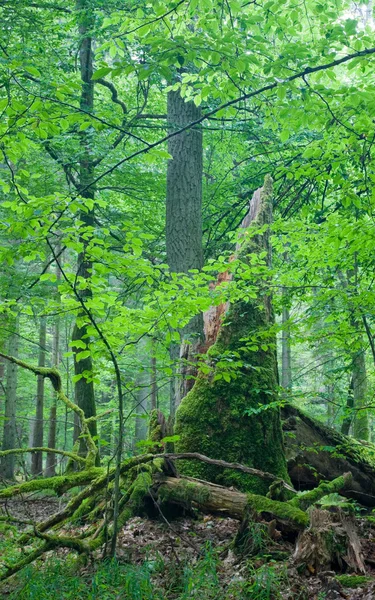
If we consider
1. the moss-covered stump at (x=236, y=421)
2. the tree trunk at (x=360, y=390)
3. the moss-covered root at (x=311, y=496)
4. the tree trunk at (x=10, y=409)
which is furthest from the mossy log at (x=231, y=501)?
the tree trunk at (x=10, y=409)

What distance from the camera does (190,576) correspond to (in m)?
3.25

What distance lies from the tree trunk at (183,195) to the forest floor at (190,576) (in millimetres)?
3721

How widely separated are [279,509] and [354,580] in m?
0.84

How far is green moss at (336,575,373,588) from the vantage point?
3281 mm

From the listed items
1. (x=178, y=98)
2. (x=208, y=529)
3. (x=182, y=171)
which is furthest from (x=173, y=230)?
(x=208, y=529)

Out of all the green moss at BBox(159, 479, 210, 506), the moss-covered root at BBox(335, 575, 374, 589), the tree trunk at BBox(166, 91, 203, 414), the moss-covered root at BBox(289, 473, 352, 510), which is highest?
the tree trunk at BBox(166, 91, 203, 414)

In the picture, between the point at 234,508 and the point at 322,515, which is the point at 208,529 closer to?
the point at 234,508

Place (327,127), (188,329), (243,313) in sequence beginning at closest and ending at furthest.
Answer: (327,127) → (243,313) → (188,329)

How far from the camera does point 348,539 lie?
3.74m

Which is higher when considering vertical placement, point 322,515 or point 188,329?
point 188,329

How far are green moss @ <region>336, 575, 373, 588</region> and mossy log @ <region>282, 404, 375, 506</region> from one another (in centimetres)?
263

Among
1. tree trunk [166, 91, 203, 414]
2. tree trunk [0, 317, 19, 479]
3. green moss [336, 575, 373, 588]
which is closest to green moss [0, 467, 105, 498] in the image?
green moss [336, 575, 373, 588]

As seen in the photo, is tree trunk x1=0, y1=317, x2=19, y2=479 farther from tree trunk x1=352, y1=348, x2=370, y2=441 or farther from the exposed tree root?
the exposed tree root

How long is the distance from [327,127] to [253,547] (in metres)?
4.17
